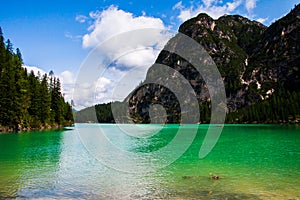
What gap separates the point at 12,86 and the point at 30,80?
63.1 feet

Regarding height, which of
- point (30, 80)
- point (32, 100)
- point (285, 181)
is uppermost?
point (30, 80)

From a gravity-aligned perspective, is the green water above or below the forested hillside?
below

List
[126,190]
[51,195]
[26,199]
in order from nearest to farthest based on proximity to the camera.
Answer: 1. [26,199]
2. [51,195]
3. [126,190]

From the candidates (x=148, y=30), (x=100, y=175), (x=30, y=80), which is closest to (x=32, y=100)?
(x=30, y=80)

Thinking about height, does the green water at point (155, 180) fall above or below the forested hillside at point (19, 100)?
below

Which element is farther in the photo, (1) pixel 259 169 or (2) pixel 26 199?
(1) pixel 259 169

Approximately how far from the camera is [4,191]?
1719 centimetres

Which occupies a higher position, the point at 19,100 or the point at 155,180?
the point at 19,100

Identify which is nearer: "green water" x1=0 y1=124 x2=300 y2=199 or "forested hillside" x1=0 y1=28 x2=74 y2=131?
"green water" x1=0 y1=124 x2=300 y2=199

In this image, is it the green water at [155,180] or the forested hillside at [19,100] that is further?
the forested hillside at [19,100]

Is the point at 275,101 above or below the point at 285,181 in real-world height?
above

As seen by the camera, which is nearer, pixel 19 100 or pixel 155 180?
pixel 155 180

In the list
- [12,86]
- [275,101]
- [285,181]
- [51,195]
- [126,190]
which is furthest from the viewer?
[275,101]

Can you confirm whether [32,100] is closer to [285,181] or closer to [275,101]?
[285,181]
